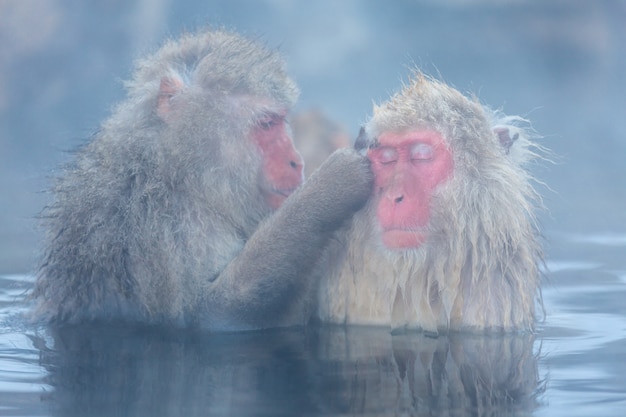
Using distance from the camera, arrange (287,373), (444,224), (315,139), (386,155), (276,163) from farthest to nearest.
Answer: (315,139)
(276,163)
(386,155)
(444,224)
(287,373)

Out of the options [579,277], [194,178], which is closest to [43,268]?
[194,178]

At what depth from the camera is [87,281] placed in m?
3.70

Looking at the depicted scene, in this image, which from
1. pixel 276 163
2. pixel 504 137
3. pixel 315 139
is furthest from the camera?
pixel 315 139

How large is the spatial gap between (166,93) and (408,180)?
1.07m

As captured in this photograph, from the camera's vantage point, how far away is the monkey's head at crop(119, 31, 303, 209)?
11.9 ft

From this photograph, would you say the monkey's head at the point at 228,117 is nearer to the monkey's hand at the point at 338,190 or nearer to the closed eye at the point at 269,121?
the closed eye at the point at 269,121

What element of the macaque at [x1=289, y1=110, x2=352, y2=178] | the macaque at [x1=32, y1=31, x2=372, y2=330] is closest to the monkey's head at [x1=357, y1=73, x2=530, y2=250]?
the macaque at [x1=32, y1=31, x2=372, y2=330]

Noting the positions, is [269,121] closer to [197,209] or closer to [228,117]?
[228,117]

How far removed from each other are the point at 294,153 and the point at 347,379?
1.29 m

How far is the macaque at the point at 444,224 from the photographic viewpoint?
319 cm

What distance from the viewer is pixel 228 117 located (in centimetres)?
370

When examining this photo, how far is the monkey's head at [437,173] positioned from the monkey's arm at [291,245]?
0.10 m

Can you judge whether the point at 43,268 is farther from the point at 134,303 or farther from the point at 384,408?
the point at 384,408

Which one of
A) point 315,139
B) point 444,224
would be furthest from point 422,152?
point 315,139
